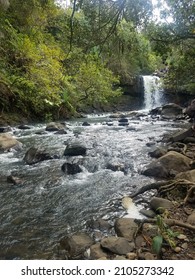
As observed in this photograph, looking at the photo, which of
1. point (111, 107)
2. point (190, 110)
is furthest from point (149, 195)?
point (111, 107)

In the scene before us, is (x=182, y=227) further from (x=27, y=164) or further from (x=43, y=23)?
(x=43, y=23)

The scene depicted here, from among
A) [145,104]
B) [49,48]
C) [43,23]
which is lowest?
[145,104]

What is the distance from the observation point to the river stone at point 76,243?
10.1 ft

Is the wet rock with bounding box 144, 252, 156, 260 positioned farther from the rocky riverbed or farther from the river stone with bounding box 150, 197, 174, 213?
the river stone with bounding box 150, 197, 174, 213

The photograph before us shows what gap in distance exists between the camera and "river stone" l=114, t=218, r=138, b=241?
130 inches

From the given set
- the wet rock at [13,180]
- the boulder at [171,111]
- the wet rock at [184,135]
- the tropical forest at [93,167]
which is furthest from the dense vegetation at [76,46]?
the boulder at [171,111]

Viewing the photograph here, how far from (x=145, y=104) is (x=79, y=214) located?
71.4 ft

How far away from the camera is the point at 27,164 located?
6668mm

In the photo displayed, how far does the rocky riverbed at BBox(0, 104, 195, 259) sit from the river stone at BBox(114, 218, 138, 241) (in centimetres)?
1

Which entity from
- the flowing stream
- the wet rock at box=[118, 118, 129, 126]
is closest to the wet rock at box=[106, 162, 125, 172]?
the flowing stream

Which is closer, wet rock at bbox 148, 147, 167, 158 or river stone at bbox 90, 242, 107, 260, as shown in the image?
river stone at bbox 90, 242, 107, 260

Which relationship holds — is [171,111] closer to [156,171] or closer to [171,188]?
[156,171]

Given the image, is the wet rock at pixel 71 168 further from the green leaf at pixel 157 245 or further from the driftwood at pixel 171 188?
the green leaf at pixel 157 245
